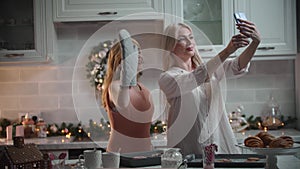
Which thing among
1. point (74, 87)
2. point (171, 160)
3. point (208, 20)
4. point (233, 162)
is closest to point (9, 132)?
point (74, 87)

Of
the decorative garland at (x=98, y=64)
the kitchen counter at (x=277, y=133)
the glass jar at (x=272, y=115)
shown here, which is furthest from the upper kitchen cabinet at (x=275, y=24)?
the decorative garland at (x=98, y=64)

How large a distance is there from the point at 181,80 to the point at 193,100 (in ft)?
0.59

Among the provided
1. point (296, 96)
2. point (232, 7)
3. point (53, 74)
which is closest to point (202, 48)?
point (232, 7)

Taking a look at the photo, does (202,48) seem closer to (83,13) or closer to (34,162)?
(83,13)

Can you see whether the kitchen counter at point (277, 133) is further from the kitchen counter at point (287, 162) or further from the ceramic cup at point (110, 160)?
the ceramic cup at point (110, 160)

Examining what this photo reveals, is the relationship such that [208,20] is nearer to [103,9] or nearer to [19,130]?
[103,9]

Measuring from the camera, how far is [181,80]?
293 centimetres

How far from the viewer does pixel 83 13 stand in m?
3.86

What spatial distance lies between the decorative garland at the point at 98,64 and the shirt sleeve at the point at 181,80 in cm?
108

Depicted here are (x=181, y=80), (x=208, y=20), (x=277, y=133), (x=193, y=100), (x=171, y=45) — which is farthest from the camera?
(x=208, y=20)

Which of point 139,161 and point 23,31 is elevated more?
point 23,31

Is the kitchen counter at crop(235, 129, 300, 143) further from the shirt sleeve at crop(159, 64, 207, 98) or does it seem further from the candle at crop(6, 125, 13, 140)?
the candle at crop(6, 125, 13, 140)

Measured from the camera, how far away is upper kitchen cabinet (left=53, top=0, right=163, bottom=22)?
152 inches

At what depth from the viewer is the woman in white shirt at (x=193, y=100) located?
298cm
